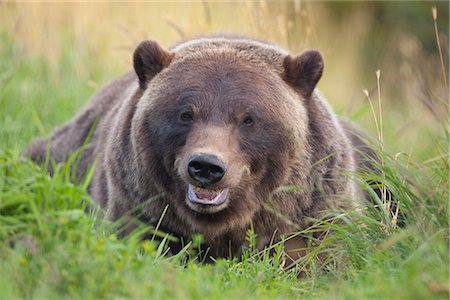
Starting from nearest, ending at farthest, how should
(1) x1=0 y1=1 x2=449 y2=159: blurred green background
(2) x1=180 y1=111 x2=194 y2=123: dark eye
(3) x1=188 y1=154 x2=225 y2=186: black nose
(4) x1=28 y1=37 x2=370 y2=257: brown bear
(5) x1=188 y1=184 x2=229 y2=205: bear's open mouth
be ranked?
(3) x1=188 y1=154 x2=225 y2=186: black nose → (5) x1=188 y1=184 x2=229 y2=205: bear's open mouth → (4) x1=28 y1=37 x2=370 y2=257: brown bear → (2) x1=180 y1=111 x2=194 y2=123: dark eye → (1) x1=0 y1=1 x2=449 y2=159: blurred green background

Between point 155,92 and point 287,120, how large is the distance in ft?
3.22

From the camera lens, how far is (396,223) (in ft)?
17.7

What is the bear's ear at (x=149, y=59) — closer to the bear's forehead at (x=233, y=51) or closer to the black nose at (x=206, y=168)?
the bear's forehead at (x=233, y=51)

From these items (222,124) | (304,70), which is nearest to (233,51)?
(304,70)

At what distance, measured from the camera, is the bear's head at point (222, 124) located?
5.70 meters

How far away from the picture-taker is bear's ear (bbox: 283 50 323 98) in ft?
20.6

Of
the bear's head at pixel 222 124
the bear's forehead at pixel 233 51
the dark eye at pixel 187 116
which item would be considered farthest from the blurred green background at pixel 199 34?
the dark eye at pixel 187 116

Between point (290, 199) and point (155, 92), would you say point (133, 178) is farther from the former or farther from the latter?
point (290, 199)

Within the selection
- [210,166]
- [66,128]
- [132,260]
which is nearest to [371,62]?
[66,128]

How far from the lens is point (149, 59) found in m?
6.36

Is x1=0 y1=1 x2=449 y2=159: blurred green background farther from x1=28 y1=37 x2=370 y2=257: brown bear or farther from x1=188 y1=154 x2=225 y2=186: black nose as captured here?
x1=188 y1=154 x2=225 y2=186: black nose

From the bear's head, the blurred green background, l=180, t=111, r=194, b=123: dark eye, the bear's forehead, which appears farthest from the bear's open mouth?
the blurred green background

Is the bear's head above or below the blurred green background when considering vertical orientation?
above

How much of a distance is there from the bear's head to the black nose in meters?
0.01
